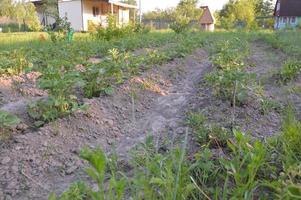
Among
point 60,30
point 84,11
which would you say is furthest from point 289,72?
point 84,11

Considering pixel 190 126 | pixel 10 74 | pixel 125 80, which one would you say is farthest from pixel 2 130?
pixel 10 74

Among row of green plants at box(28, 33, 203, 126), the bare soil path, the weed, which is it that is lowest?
the bare soil path

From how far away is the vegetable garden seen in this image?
150 cm

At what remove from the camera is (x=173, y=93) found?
14.2ft

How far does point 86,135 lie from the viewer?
281 cm

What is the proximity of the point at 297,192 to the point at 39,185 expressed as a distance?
1.57m

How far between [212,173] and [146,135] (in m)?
1.09

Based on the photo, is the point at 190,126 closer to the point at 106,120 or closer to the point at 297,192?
the point at 106,120

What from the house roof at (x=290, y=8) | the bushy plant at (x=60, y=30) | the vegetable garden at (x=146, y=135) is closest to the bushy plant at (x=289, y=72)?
the vegetable garden at (x=146, y=135)

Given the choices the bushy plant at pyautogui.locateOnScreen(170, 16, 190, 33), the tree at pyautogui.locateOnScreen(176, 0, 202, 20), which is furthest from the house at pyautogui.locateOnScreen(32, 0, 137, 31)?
the tree at pyautogui.locateOnScreen(176, 0, 202, 20)

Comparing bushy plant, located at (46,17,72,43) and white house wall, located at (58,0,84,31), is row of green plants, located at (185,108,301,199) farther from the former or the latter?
white house wall, located at (58,0,84,31)

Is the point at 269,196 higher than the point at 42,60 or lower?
lower

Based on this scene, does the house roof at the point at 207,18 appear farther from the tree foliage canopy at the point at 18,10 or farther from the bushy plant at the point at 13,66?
the bushy plant at the point at 13,66

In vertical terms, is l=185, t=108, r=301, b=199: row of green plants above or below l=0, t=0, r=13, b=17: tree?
below
